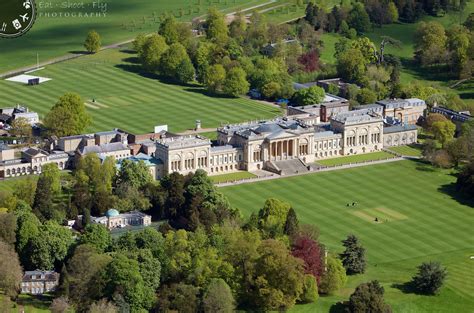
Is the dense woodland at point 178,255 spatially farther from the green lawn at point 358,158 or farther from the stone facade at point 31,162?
the green lawn at point 358,158

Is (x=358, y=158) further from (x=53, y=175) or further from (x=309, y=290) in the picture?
(x=309, y=290)

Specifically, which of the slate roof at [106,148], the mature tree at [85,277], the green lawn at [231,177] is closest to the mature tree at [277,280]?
the mature tree at [85,277]

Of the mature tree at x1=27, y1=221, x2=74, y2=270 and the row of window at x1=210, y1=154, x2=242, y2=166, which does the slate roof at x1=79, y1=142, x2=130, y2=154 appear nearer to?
the row of window at x1=210, y1=154, x2=242, y2=166

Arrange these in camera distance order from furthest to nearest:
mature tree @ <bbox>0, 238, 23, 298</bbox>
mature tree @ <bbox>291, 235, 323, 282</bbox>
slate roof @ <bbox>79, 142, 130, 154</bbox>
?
slate roof @ <bbox>79, 142, 130, 154</bbox> → mature tree @ <bbox>291, 235, 323, 282</bbox> → mature tree @ <bbox>0, 238, 23, 298</bbox>

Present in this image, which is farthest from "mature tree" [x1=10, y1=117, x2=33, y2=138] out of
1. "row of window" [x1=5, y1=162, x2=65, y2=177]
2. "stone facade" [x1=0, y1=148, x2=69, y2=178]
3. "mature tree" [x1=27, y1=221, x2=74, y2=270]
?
"mature tree" [x1=27, y1=221, x2=74, y2=270]

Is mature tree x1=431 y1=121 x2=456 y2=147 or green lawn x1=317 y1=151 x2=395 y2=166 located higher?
mature tree x1=431 y1=121 x2=456 y2=147

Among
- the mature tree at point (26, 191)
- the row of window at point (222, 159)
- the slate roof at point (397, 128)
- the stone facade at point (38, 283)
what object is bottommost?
the slate roof at point (397, 128)
